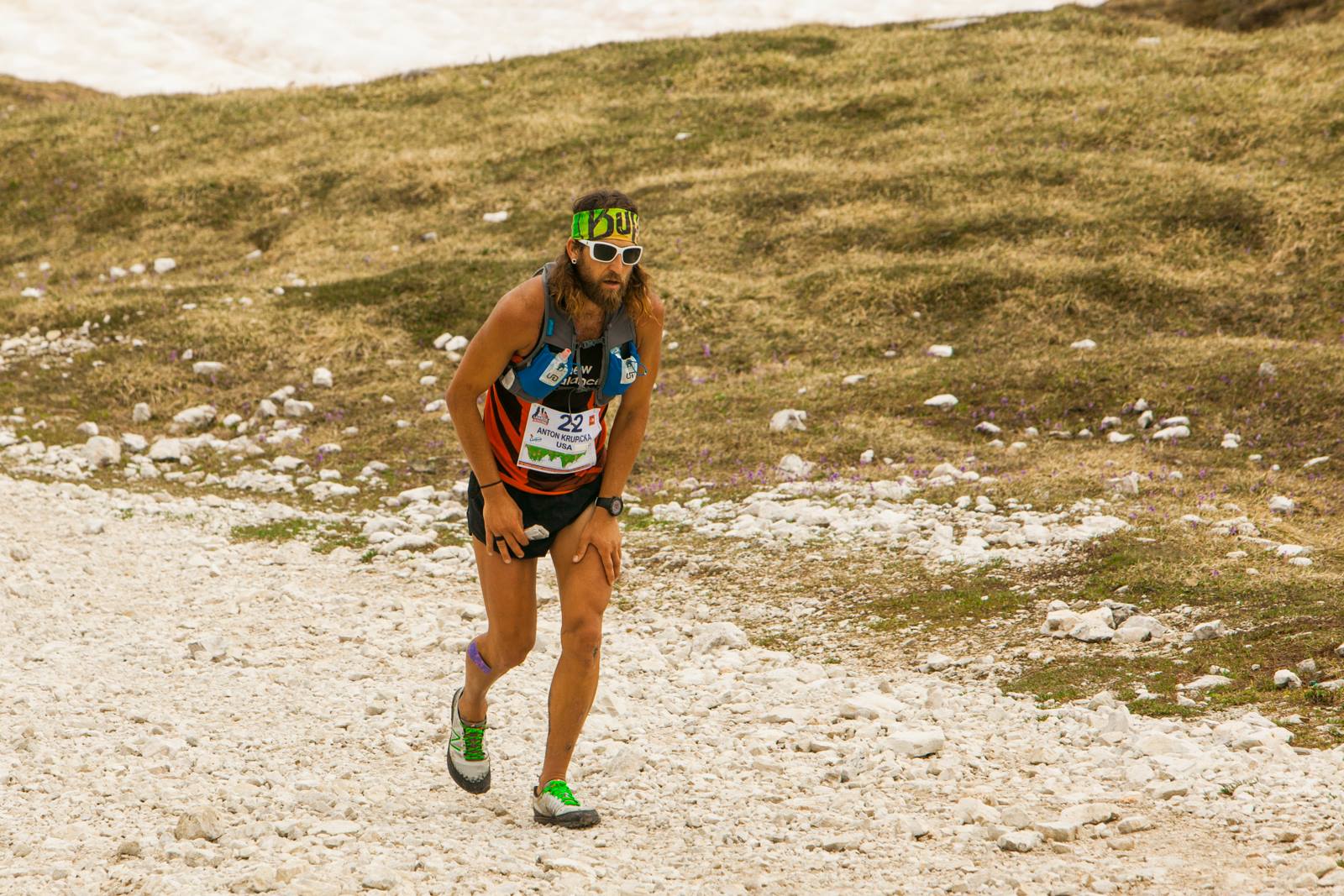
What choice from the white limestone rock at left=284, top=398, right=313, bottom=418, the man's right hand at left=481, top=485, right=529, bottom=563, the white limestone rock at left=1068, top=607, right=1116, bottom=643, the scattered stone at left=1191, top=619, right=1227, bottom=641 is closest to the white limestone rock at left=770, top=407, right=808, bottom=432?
the white limestone rock at left=284, top=398, right=313, bottom=418

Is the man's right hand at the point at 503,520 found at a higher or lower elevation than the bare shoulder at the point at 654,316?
lower

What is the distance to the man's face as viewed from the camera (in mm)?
6008

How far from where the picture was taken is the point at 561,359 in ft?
20.0

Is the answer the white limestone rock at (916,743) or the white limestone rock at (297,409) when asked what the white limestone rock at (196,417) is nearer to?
the white limestone rock at (297,409)

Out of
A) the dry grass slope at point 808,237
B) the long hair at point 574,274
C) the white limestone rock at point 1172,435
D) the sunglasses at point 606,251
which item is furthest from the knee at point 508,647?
the white limestone rock at point 1172,435

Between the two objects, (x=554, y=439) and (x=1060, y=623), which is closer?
(x=554, y=439)

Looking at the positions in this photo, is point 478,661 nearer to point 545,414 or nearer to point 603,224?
point 545,414

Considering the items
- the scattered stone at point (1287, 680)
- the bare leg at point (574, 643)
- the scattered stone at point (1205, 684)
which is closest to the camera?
the bare leg at point (574, 643)

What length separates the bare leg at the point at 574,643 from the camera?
615 centimetres

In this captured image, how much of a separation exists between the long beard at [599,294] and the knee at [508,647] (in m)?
1.74

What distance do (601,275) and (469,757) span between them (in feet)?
9.06

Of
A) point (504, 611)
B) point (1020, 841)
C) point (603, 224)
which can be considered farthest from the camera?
point (504, 611)

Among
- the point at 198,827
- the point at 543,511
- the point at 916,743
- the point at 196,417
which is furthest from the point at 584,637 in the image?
the point at 196,417

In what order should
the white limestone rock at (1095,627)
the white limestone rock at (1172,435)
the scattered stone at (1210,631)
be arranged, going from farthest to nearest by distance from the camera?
1. the white limestone rock at (1172,435)
2. the white limestone rock at (1095,627)
3. the scattered stone at (1210,631)
